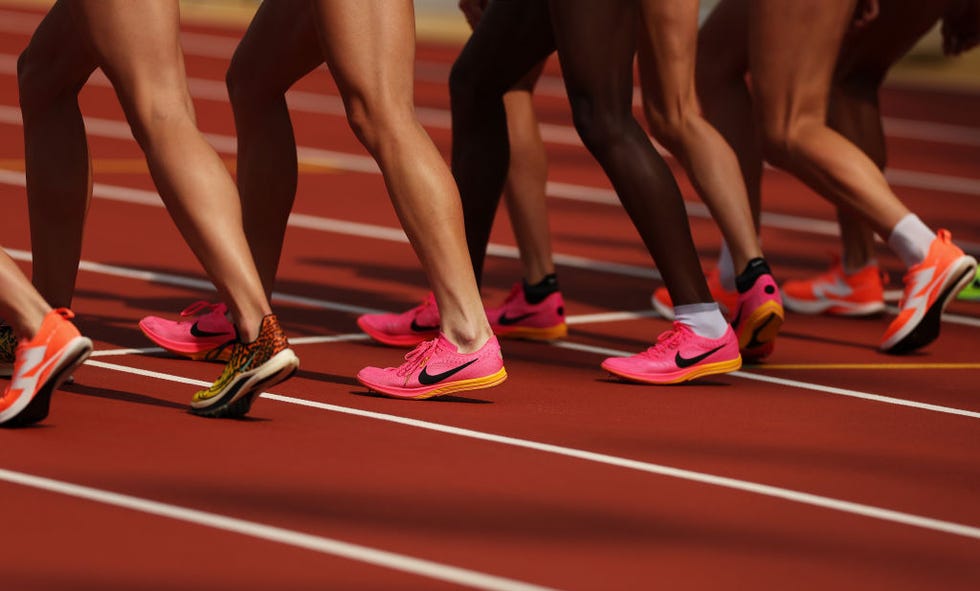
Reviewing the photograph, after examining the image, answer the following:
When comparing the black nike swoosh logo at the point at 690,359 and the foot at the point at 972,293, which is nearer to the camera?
the black nike swoosh logo at the point at 690,359

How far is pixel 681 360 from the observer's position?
6430mm

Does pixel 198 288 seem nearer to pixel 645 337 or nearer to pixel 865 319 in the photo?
pixel 645 337

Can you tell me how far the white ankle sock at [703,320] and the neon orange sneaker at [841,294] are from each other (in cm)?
186

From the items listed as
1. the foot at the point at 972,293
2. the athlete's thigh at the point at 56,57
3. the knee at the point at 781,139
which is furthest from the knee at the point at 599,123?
the foot at the point at 972,293

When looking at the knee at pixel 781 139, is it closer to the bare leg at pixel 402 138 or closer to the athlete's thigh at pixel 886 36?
the athlete's thigh at pixel 886 36

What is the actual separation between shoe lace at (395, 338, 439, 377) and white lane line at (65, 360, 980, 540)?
8.6 inches

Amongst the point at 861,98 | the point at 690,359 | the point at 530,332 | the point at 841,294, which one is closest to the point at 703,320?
the point at 690,359

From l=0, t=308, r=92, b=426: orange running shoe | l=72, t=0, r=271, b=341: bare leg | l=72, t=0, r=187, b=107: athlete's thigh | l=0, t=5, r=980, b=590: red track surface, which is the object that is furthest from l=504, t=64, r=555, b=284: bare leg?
l=0, t=308, r=92, b=426: orange running shoe

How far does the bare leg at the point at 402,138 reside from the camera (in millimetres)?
5754

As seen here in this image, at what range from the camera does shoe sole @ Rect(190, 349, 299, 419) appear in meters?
5.42

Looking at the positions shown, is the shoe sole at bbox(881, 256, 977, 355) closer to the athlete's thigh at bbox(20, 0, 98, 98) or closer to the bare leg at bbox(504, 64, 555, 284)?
the bare leg at bbox(504, 64, 555, 284)

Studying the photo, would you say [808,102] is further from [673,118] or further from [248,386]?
[248,386]

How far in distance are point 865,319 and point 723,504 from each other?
3398 mm

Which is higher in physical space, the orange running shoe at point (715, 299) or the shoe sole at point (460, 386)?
the shoe sole at point (460, 386)
